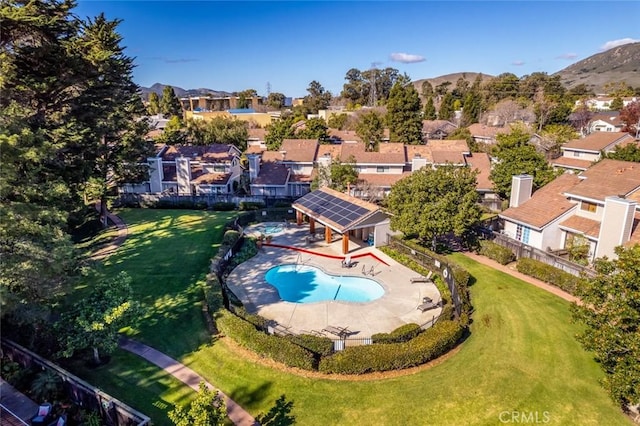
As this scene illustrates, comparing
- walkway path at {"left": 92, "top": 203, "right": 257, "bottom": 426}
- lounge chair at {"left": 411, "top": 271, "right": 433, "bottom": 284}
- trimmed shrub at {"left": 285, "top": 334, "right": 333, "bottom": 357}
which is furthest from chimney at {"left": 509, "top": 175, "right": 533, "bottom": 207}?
walkway path at {"left": 92, "top": 203, "right": 257, "bottom": 426}

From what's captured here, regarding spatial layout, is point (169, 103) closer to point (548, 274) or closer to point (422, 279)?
point (422, 279)

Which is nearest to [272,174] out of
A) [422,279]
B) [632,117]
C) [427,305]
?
[422,279]

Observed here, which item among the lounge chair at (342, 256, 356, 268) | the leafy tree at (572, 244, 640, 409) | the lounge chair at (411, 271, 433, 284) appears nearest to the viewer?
the leafy tree at (572, 244, 640, 409)

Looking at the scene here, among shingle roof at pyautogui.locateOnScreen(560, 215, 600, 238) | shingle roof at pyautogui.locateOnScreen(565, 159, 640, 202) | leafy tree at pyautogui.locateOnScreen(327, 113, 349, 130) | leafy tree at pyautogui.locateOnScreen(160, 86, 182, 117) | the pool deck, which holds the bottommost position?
the pool deck

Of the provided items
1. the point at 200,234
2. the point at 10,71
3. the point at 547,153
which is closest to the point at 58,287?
the point at 10,71

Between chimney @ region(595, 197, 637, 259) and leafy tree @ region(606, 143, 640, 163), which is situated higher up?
leafy tree @ region(606, 143, 640, 163)

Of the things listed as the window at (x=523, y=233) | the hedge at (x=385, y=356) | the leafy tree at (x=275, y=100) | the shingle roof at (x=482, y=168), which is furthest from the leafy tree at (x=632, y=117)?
the leafy tree at (x=275, y=100)

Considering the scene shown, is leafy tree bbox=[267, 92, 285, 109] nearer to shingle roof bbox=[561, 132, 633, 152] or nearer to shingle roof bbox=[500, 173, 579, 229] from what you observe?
shingle roof bbox=[561, 132, 633, 152]

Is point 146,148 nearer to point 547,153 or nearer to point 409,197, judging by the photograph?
point 409,197
